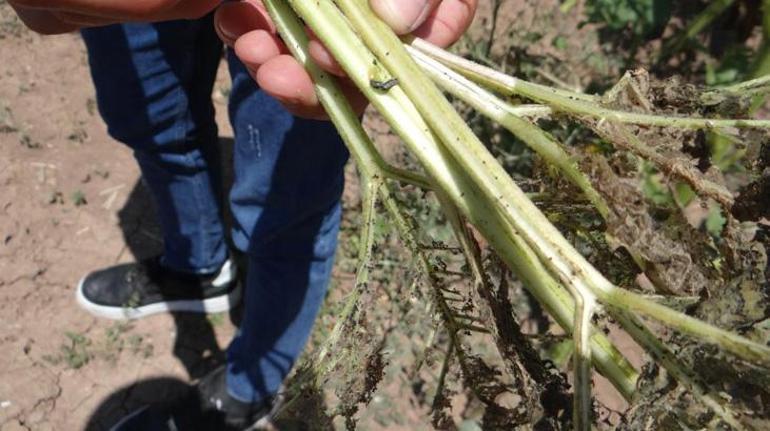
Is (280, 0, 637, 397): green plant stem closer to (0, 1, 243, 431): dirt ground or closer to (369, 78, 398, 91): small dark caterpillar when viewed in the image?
(369, 78, 398, 91): small dark caterpillar

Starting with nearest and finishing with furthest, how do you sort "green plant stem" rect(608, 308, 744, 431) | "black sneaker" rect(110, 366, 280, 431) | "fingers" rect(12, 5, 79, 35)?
"green plant stem" rect(608, 308, 744, 431), "fingers" rect(12, 5, 79, 35), "black sneaker" rect(110, 366, 280, 431)

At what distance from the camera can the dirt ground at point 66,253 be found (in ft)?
6.41

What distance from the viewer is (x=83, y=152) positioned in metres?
2.43

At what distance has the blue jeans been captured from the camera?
137 centimetres

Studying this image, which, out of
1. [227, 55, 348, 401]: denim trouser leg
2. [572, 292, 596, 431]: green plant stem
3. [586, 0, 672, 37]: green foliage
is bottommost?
[227, 55, 348, 401]: denim trouser leg

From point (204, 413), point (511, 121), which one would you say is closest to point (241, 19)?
point (511, 121)

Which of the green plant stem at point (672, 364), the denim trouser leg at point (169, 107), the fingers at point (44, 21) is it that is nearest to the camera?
the green plant stem at point (672, 364)

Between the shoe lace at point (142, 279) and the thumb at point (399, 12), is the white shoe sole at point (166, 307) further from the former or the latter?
the thumb at point (399, 12)

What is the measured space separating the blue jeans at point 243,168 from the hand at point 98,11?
0.27 meters

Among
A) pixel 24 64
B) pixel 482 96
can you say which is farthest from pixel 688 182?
pixel 24 64

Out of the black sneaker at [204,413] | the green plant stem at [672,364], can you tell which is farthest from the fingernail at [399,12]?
the black sneaker at [204,413]

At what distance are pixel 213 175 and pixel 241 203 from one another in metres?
0.42

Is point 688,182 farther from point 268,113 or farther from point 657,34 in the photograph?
Result: point 657,34

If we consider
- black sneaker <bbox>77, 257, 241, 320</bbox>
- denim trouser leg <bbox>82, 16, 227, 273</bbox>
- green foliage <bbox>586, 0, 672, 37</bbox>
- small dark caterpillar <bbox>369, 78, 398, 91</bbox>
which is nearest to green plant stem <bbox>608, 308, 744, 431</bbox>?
small dark caterpillar <bbox>369, 78, 398, 91</bbox>
